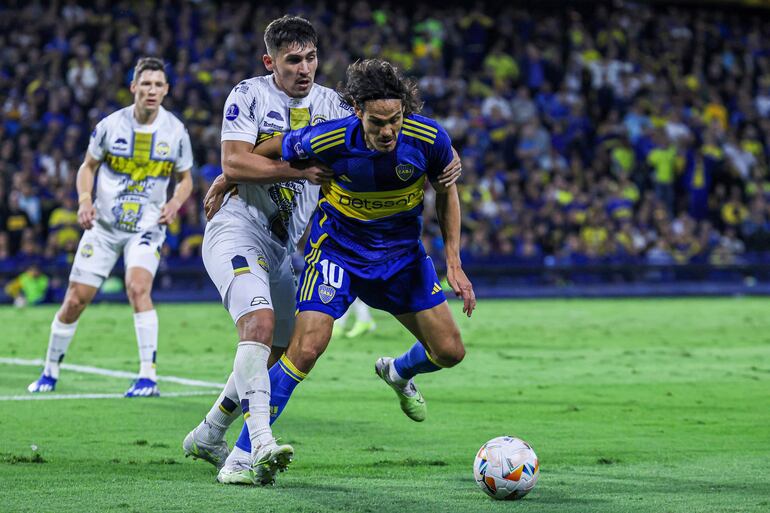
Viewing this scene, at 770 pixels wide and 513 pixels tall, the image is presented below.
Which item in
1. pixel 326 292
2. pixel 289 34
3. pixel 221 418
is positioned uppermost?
pixel 289 34

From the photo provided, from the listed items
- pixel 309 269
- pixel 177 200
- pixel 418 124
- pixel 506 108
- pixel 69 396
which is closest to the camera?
pixel 418 124

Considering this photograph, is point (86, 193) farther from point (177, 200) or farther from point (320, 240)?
point (320, 240)

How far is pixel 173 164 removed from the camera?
36.6ft

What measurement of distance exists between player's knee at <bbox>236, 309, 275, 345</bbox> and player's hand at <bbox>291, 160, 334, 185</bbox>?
2.60 feet

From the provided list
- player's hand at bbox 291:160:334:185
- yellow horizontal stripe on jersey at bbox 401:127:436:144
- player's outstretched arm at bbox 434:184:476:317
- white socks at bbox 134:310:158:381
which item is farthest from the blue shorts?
white socks at bbox 134:310:158:381

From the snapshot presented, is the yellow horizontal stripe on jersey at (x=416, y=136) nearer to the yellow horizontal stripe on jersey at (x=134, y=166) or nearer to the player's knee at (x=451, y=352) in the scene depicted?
the player's knee at (x=451, y=352)

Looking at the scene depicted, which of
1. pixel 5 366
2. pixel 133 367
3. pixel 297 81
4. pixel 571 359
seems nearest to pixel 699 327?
pixel 571 359

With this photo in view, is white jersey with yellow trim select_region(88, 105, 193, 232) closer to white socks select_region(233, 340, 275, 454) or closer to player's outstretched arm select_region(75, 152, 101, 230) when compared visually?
player's outstretched arm select_region(75, 152, 101, 230)

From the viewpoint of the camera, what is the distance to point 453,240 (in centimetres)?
719

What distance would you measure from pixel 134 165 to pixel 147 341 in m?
1.64

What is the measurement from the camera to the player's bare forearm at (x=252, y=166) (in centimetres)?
682

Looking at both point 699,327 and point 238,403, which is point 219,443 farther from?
point 699,327

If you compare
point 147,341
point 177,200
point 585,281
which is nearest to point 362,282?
point 147,341

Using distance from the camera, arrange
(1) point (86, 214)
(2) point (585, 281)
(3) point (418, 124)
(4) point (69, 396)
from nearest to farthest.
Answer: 1. (3) point (418, 124)
2. (4) point (69, 396)
3. (1) point (86, 214)
4. (2) point (585, 281)
